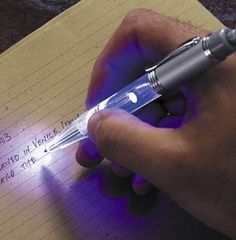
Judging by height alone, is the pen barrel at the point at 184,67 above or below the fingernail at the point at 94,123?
above

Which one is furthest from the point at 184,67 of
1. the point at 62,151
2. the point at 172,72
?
the point at 62,151

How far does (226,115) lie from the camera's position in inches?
13.6

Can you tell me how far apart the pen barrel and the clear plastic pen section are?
17 mm

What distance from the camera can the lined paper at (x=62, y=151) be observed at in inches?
17.3

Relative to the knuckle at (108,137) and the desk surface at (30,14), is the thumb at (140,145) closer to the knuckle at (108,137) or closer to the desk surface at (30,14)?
the knuckle at (108,137)

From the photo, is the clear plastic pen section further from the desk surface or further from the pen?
the desk surface

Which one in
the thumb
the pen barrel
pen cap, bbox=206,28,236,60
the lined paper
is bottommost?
the lined paper

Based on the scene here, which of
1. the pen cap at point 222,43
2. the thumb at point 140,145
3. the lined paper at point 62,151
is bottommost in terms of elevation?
the lined paper at point 62,151

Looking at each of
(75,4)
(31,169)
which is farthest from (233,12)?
(31,169)

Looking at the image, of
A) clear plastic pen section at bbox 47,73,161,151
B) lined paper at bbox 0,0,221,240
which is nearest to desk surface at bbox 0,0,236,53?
lined paper at bbox 0,0,221,240

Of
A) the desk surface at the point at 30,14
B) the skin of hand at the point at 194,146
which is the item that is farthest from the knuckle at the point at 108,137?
the desk surface at the point at 30,14

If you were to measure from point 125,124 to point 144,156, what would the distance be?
27mm

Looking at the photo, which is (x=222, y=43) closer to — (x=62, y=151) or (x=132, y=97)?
(x=132, y=97)

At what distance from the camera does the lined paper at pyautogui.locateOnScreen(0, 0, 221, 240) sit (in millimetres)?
440
